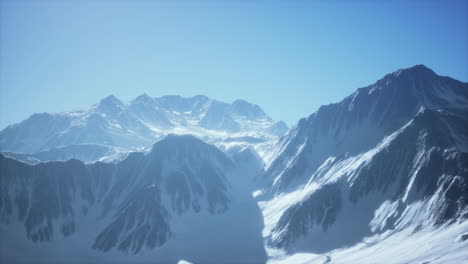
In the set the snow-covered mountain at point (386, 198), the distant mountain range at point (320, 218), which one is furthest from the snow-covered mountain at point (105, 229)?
the snow-covered mountain at point (386, 198)

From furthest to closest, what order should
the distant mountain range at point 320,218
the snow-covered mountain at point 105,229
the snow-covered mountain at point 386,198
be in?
1. the snow-covered mountain at point 105,229
2. the snow-covered mountain at point 386,198
3. the distant mountain range at point 320,218

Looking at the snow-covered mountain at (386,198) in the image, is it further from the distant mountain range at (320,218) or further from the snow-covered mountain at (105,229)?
the snow-covered mountain at (105,229)

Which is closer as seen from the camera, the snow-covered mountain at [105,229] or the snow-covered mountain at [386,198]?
the snow-covered mountain at [386,198]

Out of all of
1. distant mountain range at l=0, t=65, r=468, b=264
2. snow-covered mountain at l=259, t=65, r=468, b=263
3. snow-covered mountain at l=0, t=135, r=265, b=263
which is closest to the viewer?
distant mountain range at l=0, t=65, r=468, b=264

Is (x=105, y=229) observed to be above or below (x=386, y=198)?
above

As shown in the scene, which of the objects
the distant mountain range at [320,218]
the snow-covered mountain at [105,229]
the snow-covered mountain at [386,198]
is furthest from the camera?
the snow-covered mountain at [105,229]

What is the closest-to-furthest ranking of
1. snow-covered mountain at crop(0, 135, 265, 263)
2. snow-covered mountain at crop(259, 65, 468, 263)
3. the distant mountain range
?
the distant mountain range
snow-covered mountain at crop(259, 65, 468, 263)
snow-covered mountain at crop(0, 135, 265, 263)

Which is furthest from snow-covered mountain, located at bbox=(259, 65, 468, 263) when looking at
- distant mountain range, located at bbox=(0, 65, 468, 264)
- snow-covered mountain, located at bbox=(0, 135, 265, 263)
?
snow-covered mountain, located at bbox=(0, 135, 265, 263)

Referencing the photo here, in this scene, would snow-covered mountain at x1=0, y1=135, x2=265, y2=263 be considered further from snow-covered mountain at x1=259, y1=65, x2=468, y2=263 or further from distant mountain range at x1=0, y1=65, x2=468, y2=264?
snow-covered mountain at x1=259, y1=65, x2=468, y2=263

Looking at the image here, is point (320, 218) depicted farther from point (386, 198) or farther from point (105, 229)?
point (105, 229)

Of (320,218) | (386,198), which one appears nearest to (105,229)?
(320,218)

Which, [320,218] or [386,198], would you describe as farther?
[320,218]

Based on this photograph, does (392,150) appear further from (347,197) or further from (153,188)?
(153,188)
